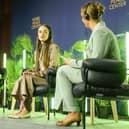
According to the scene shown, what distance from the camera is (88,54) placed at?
2826mm

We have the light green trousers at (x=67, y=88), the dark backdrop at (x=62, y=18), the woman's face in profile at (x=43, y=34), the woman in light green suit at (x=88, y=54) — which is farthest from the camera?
the dark backdrop at (x=62, y=18)

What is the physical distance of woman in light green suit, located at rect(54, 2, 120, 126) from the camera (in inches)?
107

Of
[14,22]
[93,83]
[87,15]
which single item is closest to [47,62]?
[87,15]

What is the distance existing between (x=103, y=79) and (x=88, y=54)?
1.38ft

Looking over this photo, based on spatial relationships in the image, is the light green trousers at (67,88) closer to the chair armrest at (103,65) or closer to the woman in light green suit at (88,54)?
the woman in light green suit at (88,54)

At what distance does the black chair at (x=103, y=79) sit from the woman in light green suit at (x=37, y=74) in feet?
4.73

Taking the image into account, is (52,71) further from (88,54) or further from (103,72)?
(103,72)

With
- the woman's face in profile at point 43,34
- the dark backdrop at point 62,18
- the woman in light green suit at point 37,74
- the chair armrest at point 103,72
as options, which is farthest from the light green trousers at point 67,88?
the dark backdrop at point 62,18

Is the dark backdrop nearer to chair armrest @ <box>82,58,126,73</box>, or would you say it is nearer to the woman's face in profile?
the woman's face in profile

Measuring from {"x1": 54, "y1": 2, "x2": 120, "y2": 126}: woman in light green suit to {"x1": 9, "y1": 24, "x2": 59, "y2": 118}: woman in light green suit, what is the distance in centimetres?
102

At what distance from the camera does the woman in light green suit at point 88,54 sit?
2.71 m

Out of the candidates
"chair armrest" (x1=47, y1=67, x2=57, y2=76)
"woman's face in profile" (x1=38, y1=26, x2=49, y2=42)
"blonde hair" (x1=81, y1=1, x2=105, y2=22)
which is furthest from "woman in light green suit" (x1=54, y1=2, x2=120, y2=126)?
"woman's face in profile" (x1=38, y1=26, x2=49, y2=42)

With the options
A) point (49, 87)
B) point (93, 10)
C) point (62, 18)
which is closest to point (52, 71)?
point (49, 87)

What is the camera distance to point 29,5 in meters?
7.15
